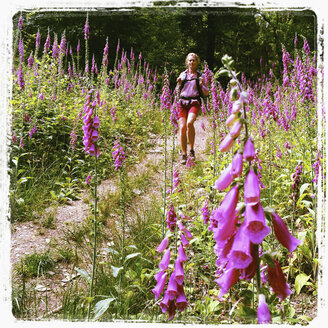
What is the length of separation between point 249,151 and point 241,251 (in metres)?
0.30

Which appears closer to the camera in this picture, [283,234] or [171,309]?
[283,234]

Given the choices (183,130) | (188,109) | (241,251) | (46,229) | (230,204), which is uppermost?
(188,109)

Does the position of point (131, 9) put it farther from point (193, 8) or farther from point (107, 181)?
point (107, 181)

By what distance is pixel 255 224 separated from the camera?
84 cm

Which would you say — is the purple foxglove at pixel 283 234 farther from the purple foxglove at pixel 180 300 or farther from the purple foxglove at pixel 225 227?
the purple foxglove at pixel 180 300

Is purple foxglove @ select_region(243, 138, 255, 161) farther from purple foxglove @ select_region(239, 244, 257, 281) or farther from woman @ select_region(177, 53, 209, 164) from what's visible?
woman @ select_region(177, 53, 209, 164)

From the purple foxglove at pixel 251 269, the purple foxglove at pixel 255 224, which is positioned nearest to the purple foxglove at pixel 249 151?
the purple foxglove at pixel 255 224

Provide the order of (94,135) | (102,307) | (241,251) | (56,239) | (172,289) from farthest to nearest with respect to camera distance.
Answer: (56,239) < (94,135) < (102,307) < (172,289) < (241,251)

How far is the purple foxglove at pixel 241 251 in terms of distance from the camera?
0.81 meters

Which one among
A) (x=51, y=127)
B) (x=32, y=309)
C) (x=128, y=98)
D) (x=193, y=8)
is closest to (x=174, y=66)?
(x=128, y=98)

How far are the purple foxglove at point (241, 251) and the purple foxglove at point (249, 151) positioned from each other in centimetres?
21

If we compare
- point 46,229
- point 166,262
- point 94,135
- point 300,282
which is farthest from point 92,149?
point 300,282

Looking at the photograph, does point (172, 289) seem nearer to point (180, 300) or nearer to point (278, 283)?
point (180, 300)

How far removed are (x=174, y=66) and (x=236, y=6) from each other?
5627 millimetres
